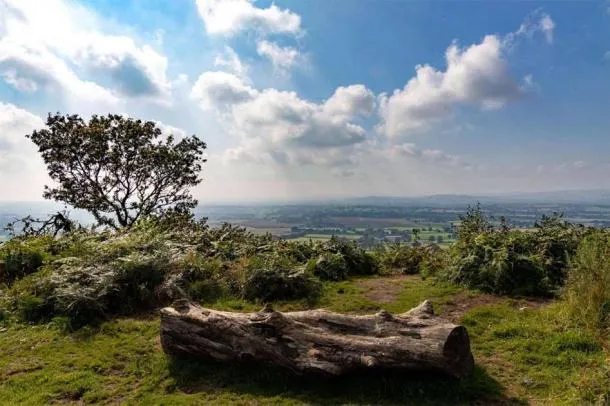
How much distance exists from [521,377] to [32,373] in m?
7.19

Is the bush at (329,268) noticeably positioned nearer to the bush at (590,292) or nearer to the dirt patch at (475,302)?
the dirt patch at (475,302)

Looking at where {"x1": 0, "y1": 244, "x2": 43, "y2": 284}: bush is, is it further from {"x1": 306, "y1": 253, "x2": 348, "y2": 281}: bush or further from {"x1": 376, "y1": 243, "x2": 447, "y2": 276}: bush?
{"x1": 376, "y1": 243, "x2": 447, "y2": 276}: bush

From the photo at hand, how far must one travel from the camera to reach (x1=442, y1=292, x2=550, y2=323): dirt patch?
8.61 meters

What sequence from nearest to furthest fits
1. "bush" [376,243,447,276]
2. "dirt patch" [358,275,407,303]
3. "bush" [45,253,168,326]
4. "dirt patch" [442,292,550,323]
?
"dirt patch" [442,292,550,323] < "bush" [45,253,168,326] < "dirt patch" [358,275,407,303] < "bush" [376,243,447,276]

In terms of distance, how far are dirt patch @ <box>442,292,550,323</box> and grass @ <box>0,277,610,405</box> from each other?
0.91ft

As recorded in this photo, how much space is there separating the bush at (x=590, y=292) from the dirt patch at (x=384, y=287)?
3.35 metres

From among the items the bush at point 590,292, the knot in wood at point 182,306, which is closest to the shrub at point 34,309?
the knot in wood at point 182,306

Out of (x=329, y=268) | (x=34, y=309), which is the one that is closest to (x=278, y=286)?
(x=329, y=268)

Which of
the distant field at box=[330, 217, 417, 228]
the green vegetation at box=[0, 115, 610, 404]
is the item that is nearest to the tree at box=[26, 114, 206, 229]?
the green vegetation at box=[0, 115, 610, 404]

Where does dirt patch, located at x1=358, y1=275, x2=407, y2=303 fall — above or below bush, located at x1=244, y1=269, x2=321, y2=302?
below

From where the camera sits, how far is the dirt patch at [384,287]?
973 cm

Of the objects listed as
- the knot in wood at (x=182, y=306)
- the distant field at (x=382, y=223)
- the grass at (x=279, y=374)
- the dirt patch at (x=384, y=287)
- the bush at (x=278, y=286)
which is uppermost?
the knot in wood at (x=182, y=306)

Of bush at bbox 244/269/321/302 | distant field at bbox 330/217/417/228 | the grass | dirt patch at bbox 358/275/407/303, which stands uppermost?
bush at bbox 244/269/321/302

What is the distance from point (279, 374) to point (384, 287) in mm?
5087
